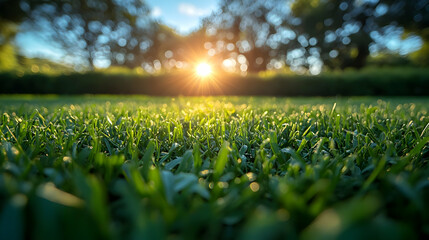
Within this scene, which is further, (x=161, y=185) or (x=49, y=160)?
(x=49, y=160)

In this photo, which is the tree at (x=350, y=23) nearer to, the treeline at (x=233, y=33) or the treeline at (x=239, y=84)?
the treeline at (x=233, y=33)

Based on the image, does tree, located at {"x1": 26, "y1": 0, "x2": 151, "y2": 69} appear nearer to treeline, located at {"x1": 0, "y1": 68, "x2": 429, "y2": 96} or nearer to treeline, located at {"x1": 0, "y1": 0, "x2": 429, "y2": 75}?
treeline, located at {"x1": 0, "y1": 0, "x2": 429, "y2": 75}

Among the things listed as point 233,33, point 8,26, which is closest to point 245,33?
point 233,33

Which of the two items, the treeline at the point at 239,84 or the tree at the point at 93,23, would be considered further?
the tree at the point at 93,23

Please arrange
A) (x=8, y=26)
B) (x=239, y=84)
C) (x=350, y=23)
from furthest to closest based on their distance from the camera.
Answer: (x=350, y=23)
(x=8, y=26)
(x=239, y=84)

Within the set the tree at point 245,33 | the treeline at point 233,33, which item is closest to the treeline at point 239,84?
the treeline at point 233,33

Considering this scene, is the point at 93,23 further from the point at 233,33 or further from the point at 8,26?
the point at 233,33

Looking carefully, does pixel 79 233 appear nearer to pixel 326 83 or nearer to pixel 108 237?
pixel 108 237

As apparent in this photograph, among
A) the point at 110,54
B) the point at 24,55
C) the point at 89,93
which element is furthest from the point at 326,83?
the point at 24,55
